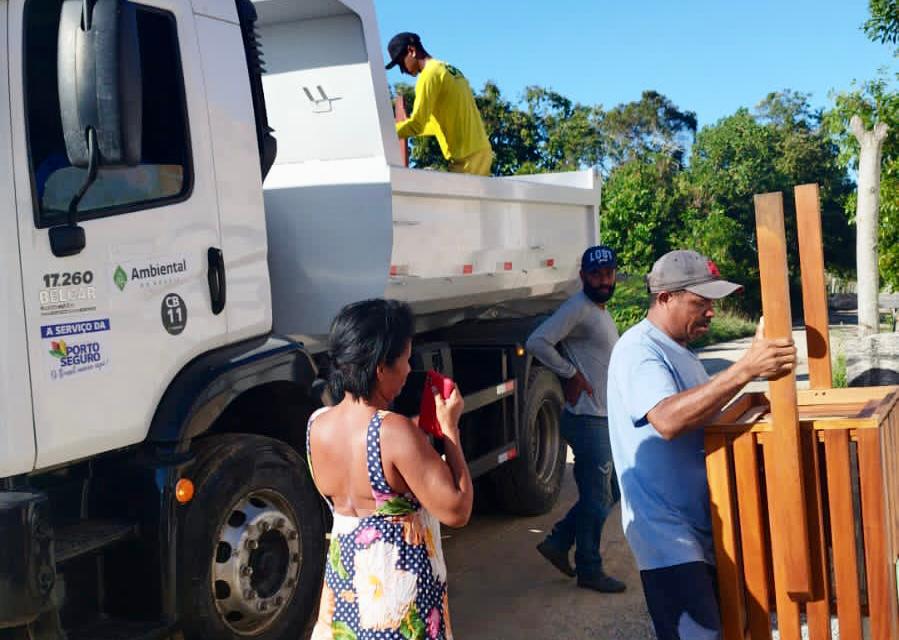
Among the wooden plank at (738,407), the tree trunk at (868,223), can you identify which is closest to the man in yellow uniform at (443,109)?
the wooden plank at (738,407)

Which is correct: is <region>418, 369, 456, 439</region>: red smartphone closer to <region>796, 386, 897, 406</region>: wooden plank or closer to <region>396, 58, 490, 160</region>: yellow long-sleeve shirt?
<region>796, 386, 897, 406</region>: wooden plank

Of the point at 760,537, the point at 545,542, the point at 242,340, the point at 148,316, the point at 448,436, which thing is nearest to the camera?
the point at 448,436

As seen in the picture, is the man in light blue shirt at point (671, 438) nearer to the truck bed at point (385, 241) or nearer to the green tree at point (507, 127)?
the truck bed at point (385, 241)

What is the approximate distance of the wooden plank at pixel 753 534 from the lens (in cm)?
287

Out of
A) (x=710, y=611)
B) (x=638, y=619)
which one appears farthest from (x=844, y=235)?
(x=710, y=611)

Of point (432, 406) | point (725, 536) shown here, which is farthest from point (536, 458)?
point (432, 406)

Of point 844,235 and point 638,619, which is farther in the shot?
point 844,235

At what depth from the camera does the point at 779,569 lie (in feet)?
9.32

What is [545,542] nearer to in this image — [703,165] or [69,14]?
[69,14]

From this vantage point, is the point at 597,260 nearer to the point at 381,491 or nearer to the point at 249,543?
the point at 249,543

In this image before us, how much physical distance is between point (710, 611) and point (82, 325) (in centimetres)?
221

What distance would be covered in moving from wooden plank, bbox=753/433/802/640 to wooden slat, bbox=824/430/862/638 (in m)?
0.13

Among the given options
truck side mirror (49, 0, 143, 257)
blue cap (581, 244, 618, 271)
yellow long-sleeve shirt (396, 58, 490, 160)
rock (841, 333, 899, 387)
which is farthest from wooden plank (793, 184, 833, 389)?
rock (841, 333, 899, 387)

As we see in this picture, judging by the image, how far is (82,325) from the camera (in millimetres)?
3623
